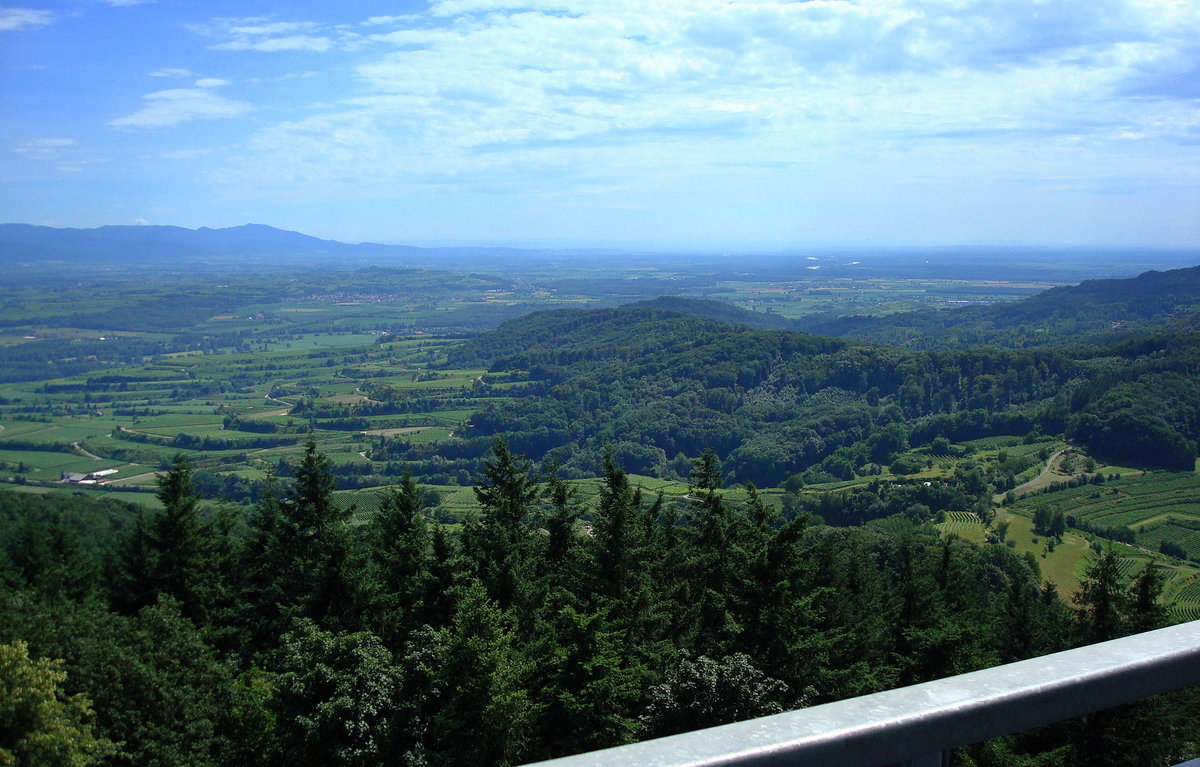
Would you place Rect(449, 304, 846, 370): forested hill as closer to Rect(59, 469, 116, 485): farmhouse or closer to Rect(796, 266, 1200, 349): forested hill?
Rect(796, 266, 1200, 349): forested hill

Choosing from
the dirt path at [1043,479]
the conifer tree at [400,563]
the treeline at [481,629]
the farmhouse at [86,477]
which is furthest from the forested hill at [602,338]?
the conifer tree at [400,563]

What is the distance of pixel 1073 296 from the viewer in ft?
566

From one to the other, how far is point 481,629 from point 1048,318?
184918 millimetres

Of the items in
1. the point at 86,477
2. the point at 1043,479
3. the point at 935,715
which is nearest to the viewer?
the point at 935,715

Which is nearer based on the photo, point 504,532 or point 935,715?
point 935,715

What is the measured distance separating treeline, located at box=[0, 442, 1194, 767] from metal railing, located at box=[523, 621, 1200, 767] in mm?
1191

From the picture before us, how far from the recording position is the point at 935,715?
6.52ft

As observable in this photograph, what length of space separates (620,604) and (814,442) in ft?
259

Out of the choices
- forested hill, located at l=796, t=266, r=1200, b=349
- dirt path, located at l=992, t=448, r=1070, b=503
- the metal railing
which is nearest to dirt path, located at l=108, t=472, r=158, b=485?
dirt path, located at l=992, t=448, r=1070, b=503

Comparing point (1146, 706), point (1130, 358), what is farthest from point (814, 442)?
point (1146, 706)

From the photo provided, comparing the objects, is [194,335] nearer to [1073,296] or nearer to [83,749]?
[83,749]

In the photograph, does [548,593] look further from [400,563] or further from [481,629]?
[481,629]

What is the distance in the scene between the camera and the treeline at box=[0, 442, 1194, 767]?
12.1m

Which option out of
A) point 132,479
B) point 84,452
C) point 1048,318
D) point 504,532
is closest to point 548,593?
point 504,532
